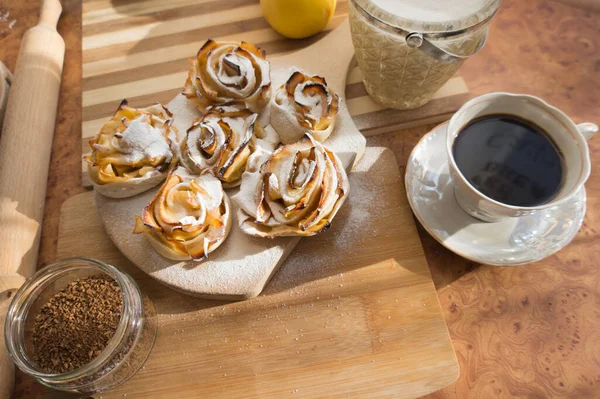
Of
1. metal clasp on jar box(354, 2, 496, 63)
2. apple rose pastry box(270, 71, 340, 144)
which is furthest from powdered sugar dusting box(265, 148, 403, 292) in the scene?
metal clasp on jar box(354, 2, 496, 63)

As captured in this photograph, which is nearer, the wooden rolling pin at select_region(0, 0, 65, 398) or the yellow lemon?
the wooden rolling pin at select_region(0, 0, 65, 398)

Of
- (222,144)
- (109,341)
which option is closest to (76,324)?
(109,341)

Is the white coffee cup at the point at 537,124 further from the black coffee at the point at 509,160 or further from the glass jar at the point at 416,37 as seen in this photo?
the glass jar at the point at 416,37

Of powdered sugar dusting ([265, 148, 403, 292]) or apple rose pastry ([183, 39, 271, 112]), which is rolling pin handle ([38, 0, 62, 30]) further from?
powdered sugar dusting ([265, 148, 403, 292])

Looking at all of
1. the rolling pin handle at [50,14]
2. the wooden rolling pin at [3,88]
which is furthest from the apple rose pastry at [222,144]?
the rolling pin handle at [50,14]

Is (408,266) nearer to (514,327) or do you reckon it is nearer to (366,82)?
(514,327)

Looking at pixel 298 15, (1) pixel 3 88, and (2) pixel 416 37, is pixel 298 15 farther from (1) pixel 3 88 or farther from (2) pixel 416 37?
(1) pixel 3 88
